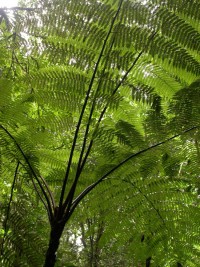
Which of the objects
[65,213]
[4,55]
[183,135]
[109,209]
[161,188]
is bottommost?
[65,213]

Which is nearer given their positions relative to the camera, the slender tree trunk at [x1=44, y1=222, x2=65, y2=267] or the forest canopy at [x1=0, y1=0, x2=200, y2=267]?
the slender tree trunk at [x1=44, y1=222, x2=65, y2=267]

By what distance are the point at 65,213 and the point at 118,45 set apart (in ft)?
3.49

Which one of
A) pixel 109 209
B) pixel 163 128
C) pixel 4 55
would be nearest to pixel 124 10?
pixel 163 128

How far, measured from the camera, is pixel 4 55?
7.46ft

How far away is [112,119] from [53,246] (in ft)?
3.56

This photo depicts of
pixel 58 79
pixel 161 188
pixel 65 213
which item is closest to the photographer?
pixel 65 213

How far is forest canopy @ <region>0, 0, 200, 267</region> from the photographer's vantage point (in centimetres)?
182

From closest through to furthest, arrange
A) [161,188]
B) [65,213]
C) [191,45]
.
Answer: [65,213] → [191,45] → [161,188]

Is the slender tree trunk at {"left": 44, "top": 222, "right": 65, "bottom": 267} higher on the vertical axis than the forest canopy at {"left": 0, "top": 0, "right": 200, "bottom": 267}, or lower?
lower

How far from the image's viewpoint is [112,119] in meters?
2.30

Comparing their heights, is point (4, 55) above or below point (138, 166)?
above

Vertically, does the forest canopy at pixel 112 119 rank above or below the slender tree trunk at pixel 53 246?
above

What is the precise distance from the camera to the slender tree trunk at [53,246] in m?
1.52

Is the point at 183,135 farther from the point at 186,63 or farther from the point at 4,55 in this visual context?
the point at 4,55
